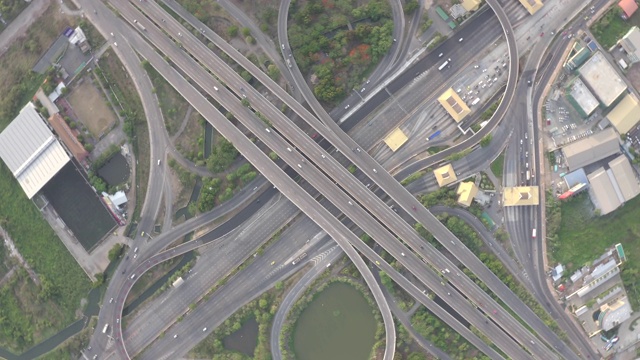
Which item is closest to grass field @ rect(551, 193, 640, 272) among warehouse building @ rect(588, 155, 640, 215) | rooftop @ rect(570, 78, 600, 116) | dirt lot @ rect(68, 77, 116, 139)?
warehouse building @ rect(588, 155, 640, 215)

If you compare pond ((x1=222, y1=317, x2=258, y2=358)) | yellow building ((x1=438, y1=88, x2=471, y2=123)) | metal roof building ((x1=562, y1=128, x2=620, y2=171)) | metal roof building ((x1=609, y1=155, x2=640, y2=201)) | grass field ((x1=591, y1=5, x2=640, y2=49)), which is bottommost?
metal roof building ((x1=609, y1=155, x2=640, y2=201))

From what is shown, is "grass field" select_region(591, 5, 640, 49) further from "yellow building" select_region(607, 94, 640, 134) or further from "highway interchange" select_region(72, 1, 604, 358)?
"highway interchange" select_region(72, 1, 604, 358)

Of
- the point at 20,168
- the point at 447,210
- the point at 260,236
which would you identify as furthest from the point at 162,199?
the point at 447,210

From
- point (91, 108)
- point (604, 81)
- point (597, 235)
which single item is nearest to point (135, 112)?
point (91, 108)

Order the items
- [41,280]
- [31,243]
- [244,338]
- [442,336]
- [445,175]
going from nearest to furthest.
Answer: [442,336]
[445,175]
[244,338]
[41,280]
[31,243]

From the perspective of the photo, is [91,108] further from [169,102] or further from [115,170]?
[169,102]

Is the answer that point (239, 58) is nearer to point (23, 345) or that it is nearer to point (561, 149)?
point (561, 149)
